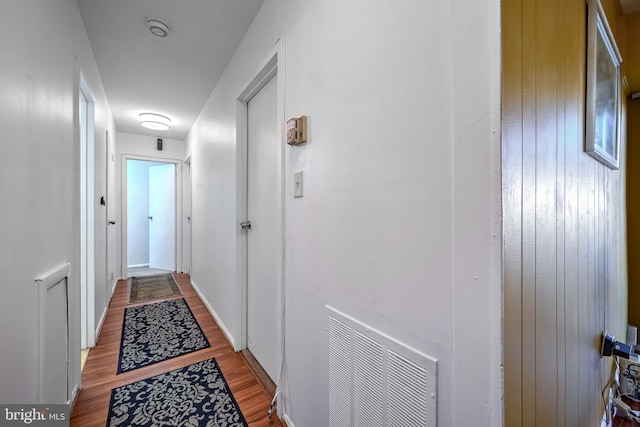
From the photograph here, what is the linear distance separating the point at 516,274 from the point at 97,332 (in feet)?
10.1

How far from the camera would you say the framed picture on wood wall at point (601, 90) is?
111cm

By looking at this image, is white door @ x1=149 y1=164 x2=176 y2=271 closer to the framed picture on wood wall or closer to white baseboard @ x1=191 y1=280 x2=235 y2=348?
white baseboard @ x1=191 y1=280 x2=235 y2=348

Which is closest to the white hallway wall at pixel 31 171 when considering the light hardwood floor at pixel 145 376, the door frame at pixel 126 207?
the light hardwood floor at pixel 145 376

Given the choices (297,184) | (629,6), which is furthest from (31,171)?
(629,6)

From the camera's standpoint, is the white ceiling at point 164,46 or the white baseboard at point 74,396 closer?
the white baseboard at point 74,396

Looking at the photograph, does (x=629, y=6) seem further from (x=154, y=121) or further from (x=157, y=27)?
(x=154, y=121)

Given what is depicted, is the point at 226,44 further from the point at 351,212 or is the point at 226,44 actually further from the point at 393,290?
the point at 393,290

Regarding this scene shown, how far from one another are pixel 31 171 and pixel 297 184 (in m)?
1.04

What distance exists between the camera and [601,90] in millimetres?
1240

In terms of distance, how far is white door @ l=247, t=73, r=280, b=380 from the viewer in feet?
5.49

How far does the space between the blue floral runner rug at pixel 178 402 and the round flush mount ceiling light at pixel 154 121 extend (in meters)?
3.19

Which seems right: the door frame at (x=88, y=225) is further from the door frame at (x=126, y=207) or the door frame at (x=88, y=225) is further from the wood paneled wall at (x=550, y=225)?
the wood paneled wall at (x=550, y=225)

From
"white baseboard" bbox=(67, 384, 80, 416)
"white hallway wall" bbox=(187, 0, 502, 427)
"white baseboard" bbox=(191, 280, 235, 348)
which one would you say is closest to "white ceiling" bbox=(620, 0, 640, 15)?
"white hallway wall" bbox=(187, 0, 502, 427)

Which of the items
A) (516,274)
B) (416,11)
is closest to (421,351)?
(516,274)
